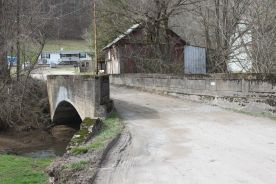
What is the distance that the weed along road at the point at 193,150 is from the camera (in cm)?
884

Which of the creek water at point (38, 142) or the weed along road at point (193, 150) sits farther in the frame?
the creek water at point (38, 142)

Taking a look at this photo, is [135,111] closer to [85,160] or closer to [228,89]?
[228,89]

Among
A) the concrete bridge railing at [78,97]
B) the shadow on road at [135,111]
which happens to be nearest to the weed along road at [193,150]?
the shadow on road at [135,111]

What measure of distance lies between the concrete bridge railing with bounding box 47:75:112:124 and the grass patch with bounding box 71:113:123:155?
0.93 meters

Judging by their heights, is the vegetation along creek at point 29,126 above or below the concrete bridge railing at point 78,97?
below

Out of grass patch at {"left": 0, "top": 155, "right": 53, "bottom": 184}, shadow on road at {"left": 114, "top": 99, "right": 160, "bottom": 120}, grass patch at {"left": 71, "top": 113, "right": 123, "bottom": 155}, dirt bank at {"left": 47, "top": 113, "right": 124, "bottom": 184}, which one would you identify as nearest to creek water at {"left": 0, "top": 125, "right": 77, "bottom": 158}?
shadow on road at {"left": 114, "top": 99, "right": 160, "bottom": 120}

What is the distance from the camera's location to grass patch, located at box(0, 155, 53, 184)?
12.2 meters

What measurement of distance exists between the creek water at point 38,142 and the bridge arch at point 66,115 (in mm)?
612

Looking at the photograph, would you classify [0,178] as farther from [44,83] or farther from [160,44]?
[44,83]

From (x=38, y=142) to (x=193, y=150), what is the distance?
53.8 feet

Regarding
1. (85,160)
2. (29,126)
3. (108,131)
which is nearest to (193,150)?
(85,160)

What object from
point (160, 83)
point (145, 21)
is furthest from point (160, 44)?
point (160, 83)

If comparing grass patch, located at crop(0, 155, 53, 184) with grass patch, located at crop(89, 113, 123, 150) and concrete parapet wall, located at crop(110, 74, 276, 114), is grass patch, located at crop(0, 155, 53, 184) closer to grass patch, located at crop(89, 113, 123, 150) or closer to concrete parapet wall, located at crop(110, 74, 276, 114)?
grass patch, located at crop(89, 113, 123, 150)

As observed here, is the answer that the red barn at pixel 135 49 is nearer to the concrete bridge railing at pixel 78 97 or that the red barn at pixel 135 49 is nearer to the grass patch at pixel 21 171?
the concrete bridge railing at pixel 78 97
